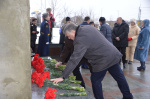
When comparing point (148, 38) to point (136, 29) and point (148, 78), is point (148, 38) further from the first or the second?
point (148, 78)

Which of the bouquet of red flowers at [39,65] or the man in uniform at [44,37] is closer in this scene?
the bouquet of red flowers at [39,65]

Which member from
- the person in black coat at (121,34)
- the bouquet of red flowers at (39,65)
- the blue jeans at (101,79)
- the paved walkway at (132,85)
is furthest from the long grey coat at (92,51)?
the person in black coat at (121,34)

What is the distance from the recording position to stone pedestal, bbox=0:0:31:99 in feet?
4.77

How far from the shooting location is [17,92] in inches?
63.5

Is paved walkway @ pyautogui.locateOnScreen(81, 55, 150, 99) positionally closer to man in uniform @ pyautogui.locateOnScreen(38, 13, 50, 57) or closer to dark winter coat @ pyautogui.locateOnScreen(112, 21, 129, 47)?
dark winter coat @ pyautogui.locateOnScreen(112, 21, 129, 47)

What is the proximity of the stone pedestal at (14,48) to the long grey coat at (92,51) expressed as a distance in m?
0.96

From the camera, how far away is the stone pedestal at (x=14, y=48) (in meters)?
1.45

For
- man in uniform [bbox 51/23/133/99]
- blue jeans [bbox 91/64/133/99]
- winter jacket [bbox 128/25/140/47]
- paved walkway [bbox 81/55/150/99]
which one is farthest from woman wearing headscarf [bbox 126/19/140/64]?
man in uniform [bbox 51/23/133/99]

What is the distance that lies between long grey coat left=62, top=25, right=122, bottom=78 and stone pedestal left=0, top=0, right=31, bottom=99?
965 mm

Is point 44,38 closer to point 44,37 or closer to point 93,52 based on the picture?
point 44,37

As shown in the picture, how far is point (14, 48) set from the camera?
1515 millimetres

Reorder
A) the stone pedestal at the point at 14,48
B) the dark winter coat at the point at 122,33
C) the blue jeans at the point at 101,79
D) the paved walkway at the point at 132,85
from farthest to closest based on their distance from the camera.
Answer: the dark winter coat at the point at 122,33 → the paved walkway at the point at 132,85 → the blue jeans at the point at 101,79 → the stone pedestal at the point at 14,48

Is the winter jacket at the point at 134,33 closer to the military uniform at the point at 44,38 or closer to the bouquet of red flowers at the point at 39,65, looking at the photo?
the military uniform at the point at 44,38

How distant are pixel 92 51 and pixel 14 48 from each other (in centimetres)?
145
